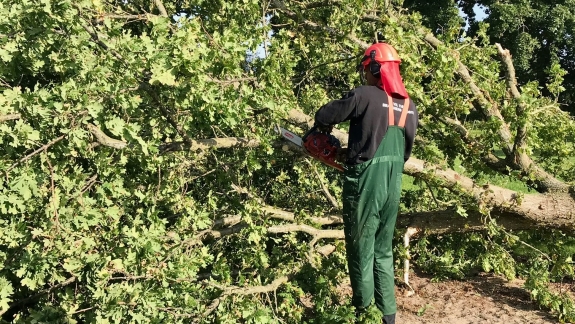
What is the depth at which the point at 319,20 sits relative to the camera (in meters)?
5.04

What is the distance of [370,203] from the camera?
121 inches

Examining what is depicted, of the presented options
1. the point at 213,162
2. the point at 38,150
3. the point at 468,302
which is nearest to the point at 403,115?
the point at 213,162

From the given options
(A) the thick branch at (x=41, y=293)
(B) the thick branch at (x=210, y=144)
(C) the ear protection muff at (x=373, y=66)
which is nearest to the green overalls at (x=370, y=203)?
(C) the ear protection muff at (x=373, y=66)

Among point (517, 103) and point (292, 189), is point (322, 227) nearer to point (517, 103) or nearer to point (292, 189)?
point (292, 189)

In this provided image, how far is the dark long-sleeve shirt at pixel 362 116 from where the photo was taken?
Result: 119 inches

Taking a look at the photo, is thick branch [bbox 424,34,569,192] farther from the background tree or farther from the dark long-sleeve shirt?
the dark long-sleeve shirt

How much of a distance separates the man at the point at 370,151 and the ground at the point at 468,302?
160 centimetres

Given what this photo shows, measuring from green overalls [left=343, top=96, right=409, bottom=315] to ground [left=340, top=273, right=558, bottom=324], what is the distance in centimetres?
151

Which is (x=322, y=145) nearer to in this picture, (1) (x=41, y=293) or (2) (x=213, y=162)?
(2) (x=213, y=162)

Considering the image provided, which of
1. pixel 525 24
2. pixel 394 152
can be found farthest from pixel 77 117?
pixel 525 24

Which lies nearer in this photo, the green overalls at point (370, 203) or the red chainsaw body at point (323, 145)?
the green overalls at point (370, 203)

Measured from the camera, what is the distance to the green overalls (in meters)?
3.08

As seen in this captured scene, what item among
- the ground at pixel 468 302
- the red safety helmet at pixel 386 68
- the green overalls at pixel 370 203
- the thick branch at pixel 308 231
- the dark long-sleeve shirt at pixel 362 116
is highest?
the red safety helmet at pixel 386 68

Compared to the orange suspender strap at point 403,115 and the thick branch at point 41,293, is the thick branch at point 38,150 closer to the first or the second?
the thick branch at point 41,293
